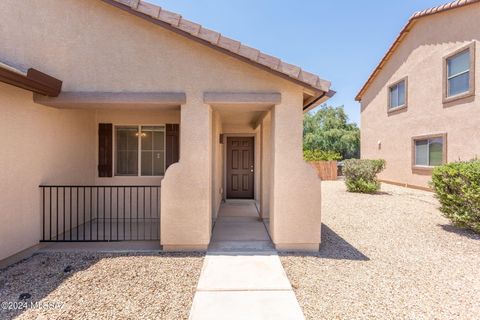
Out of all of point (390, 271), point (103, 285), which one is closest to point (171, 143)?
point (103, 285)

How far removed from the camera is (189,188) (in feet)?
15.4

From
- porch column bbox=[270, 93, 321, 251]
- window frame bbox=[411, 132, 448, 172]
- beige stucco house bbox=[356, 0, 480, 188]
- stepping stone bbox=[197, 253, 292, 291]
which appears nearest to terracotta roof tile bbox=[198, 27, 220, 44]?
porch column bbox=[270, 93, 321, 251]

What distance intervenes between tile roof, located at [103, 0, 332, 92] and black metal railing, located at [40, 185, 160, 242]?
336cm

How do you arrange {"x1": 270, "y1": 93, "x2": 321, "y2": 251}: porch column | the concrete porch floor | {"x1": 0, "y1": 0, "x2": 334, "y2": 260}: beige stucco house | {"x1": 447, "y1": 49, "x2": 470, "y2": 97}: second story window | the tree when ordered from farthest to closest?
1. the tree
2. {"x1": 447, "y1": 49, "x2": 470, "y2": 97}: second story window
3. the concrete porch floor
4. {"x1": 270, "y1": 93, "x2": 321, "y2": 251}: porch column
5. {"x1": 0, "y1": 0, "x2": 334, "y2": 260}: beige stucco house

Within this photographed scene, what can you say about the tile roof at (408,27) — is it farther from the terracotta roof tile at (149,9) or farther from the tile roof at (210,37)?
the terracotta roof tile at (149,9)

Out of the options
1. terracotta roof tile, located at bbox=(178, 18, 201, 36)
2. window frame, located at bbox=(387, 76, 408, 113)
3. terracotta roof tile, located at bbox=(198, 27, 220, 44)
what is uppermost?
window frame, located at bbox=(387, 76, 408, 113)

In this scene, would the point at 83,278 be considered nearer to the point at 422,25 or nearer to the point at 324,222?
the point at 324,222

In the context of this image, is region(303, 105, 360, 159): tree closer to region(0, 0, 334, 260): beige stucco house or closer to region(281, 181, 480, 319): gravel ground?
region(281, 181, 480, 319): gravel ground

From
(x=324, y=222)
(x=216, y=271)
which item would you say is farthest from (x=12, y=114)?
(x=324, y=222)

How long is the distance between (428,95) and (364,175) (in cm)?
491

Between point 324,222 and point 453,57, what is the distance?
9807 mm

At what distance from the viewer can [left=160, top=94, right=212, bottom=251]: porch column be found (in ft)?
15.3

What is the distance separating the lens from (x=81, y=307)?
2973 mm

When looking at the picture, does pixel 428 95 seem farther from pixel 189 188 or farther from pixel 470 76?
pixel 189 188
